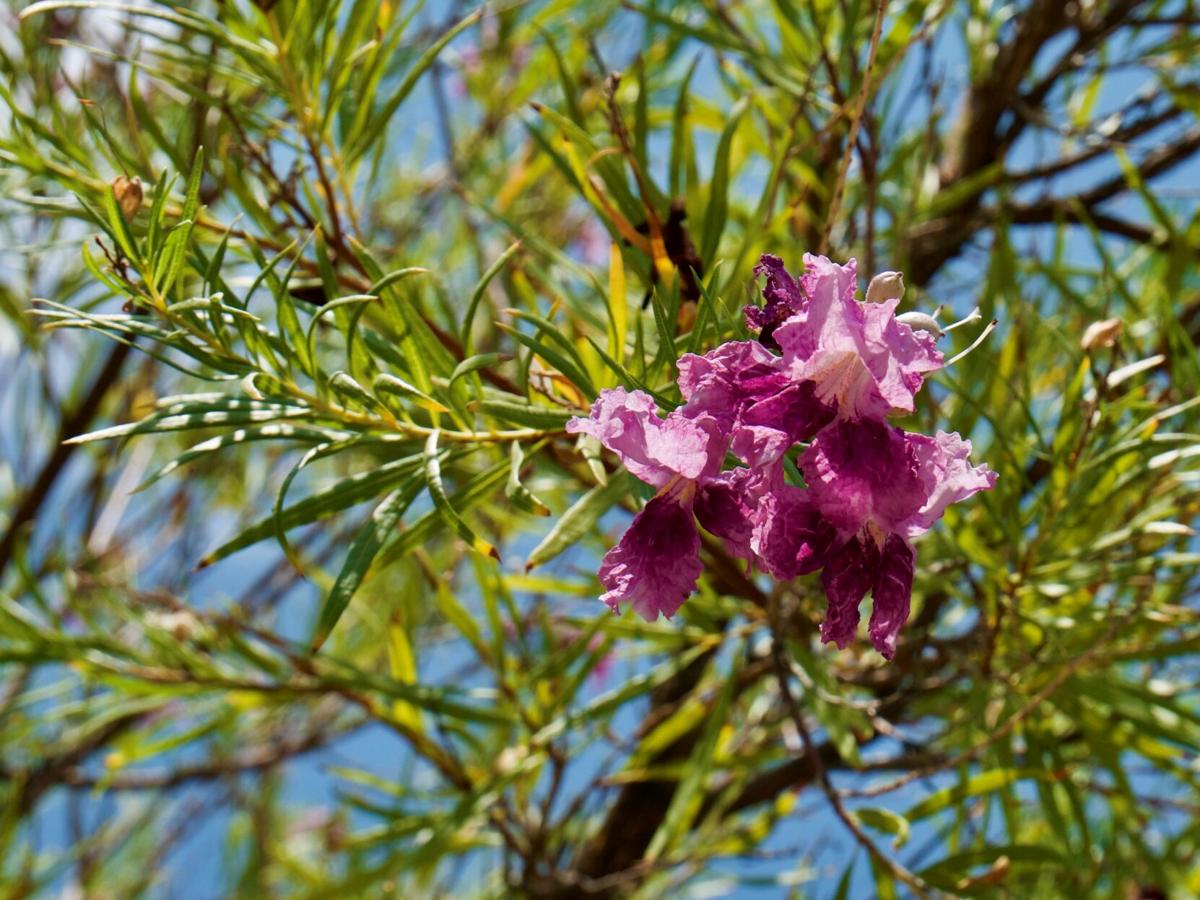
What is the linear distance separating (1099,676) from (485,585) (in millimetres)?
412

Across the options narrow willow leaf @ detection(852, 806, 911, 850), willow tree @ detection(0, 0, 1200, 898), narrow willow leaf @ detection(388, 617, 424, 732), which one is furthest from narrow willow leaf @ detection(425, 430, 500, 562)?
narrow willow leaf @ detection(388, 617, 424, 732)

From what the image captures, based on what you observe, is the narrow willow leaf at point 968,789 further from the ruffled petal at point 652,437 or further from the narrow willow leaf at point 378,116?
the narrow willow leaf at point 378,116

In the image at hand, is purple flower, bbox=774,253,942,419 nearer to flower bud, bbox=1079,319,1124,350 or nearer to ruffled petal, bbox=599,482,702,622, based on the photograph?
ruffled petal, bbox=599,482,702,622

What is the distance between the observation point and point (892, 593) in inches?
15.3

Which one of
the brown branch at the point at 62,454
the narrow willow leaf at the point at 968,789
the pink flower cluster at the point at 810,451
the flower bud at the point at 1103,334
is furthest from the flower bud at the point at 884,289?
the brown branch at the point at 62,454

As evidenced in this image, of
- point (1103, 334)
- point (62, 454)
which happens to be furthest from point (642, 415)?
point (62, 454)

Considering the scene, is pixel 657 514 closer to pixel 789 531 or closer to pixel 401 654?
pixel 789 531

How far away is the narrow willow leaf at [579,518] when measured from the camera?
508 millimetres

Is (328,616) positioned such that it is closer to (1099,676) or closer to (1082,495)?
(1082,495)

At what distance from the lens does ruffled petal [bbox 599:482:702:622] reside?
405 millimetres

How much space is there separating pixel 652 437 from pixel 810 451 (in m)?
0.05

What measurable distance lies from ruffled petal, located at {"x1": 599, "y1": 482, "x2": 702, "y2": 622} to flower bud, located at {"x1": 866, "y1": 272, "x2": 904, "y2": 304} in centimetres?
9

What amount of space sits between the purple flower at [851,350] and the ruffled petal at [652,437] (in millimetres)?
37

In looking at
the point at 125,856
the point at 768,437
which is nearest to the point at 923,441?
the point at 768,437
